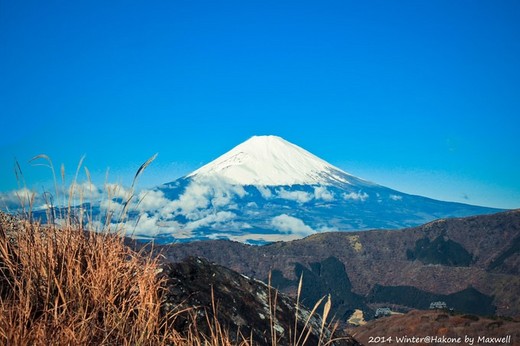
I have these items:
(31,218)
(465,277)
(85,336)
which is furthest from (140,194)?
(465,277)

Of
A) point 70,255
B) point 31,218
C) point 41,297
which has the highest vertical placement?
point 31,218

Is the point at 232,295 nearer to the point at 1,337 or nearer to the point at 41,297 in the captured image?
the point at 41,297

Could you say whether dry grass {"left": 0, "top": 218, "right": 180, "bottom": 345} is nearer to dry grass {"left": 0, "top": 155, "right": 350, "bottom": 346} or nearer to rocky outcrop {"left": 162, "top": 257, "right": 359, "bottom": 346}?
dry grass {"left": 0, "top": 155, "right": 350, "bottom": 346}

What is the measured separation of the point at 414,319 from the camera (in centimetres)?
2628

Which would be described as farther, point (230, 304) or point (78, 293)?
point (230, 304)

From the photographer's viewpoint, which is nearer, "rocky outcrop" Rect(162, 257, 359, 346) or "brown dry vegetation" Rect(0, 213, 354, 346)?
"brown dry vegetation" Rect(0, 213, 354, 346)

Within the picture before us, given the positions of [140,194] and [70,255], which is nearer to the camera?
[70,255]

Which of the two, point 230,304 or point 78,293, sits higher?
point 78,293

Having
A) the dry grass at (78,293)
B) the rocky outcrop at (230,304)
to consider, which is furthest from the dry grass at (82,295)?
the rocky outcrop at (230,304)

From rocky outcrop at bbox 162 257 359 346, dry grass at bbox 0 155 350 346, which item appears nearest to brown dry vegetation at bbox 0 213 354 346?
dry grass at bbox 0 155 350 346

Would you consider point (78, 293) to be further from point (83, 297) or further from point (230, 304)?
point (230, 304)

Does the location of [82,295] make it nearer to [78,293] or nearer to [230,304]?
[78,293]

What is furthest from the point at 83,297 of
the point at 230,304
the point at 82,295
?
the point at 230,304

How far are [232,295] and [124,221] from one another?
1298mm
